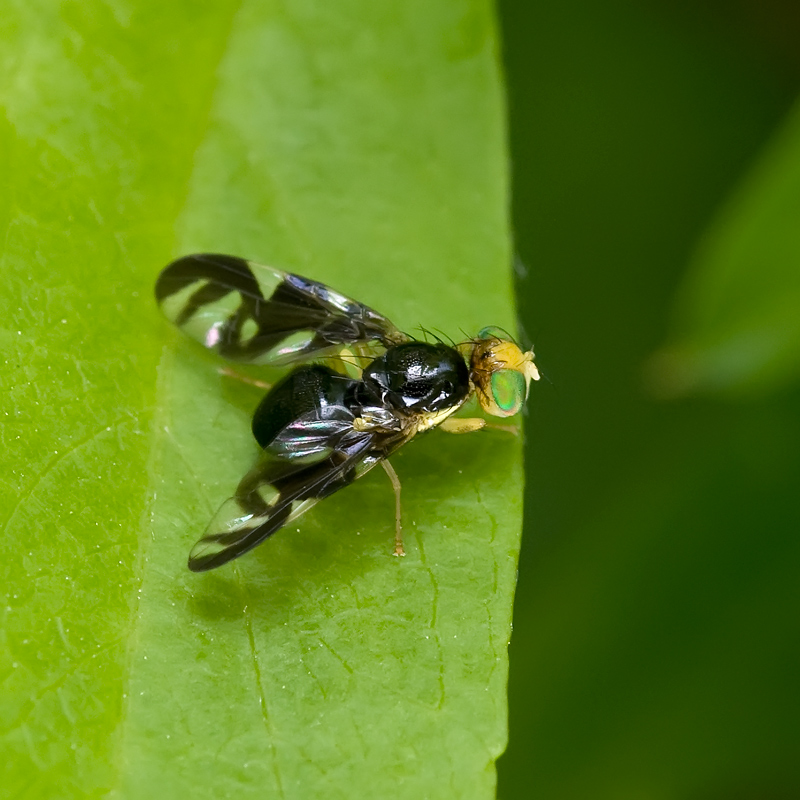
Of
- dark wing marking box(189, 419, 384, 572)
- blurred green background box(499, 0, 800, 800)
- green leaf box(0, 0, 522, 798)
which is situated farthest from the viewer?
blurred green background box(499, 0, 800, 800)

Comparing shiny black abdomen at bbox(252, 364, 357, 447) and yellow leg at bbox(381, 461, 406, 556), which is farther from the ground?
shiny black abdomen at bbox(252, 364, 357, 447)

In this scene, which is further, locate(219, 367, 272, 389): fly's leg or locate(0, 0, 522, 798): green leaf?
locate(219, 367, 272, 389): fly's leg

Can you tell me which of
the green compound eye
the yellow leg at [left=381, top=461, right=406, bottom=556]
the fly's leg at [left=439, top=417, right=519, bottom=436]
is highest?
the green compound eye

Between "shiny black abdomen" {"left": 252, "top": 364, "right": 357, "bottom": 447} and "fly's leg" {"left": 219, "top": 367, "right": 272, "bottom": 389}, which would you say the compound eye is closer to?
"shiny black abdomen" {"left": 252, "top": 364, "right": 357, "bottom": 447}

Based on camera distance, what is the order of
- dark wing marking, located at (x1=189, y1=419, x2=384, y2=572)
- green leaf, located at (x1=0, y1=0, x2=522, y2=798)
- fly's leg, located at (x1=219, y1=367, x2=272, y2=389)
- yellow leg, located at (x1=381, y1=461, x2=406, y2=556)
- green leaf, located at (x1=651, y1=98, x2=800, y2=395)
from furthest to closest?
1. green leaf, located at (x1=651, y1=98, x2=800, y2=395)
2. fly's leg, located at (x1=219, y1=367, x2=272, y2=389)
3. yellow leg, located at (x1=381, y1=461, x2=406, y2=556)
4. dark wing marking, located at (x1=189, y1=419, x2=384, y2=572)
5. green leaf, located at (x1=0, y1=0, x2=522, y2=798)

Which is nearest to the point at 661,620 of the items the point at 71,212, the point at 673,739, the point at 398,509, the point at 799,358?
the point at 673,739

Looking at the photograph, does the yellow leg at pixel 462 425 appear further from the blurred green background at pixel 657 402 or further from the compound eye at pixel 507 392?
the blurred green background at pixel 657 402

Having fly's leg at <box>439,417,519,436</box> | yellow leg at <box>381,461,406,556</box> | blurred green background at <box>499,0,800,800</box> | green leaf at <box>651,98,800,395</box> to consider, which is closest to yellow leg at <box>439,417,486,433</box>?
fly's leg at <box>439,417,519,436</box>

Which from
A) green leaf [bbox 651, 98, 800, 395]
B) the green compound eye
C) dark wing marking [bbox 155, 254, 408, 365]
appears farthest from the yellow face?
green leaf [bbox 651, 98, 800, 395]
